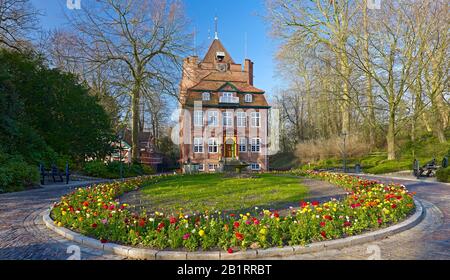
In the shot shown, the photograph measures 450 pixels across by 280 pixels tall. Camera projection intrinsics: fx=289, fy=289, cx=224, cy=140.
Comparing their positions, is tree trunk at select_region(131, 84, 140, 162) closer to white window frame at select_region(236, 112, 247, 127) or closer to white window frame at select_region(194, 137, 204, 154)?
white window frame at select_region(194, 137, 204, 154)

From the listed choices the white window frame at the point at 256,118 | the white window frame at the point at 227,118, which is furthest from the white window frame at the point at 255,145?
the white window frame at the point at 227,118

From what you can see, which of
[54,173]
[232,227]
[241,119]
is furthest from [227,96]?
[232,227]

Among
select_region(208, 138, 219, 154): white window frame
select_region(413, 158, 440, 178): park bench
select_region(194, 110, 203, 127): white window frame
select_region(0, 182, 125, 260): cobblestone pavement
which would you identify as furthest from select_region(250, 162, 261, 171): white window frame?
select_region(0, 182, 125, 260): cobblestone pavement

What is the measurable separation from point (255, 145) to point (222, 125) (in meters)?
4.92

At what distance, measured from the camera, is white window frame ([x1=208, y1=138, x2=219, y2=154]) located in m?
36.1

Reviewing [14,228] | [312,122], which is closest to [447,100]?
[312,122]

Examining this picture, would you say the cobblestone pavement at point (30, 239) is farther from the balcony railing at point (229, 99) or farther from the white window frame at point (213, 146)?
the balcony railing at point (229, 99)

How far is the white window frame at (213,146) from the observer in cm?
3609

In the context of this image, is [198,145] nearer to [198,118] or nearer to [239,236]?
[198,118]

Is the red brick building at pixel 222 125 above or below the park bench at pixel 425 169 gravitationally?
above

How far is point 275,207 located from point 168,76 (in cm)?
1967

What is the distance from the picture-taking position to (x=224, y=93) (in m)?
37.3

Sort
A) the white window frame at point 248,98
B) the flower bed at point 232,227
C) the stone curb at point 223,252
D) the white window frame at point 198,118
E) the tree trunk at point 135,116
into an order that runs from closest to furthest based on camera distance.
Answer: the stone curb at point 223,252, the flower bed at point 232,227, the tree trunk at point 135,116, the white window frame at point 198,118, the white window frame at point 248,98
